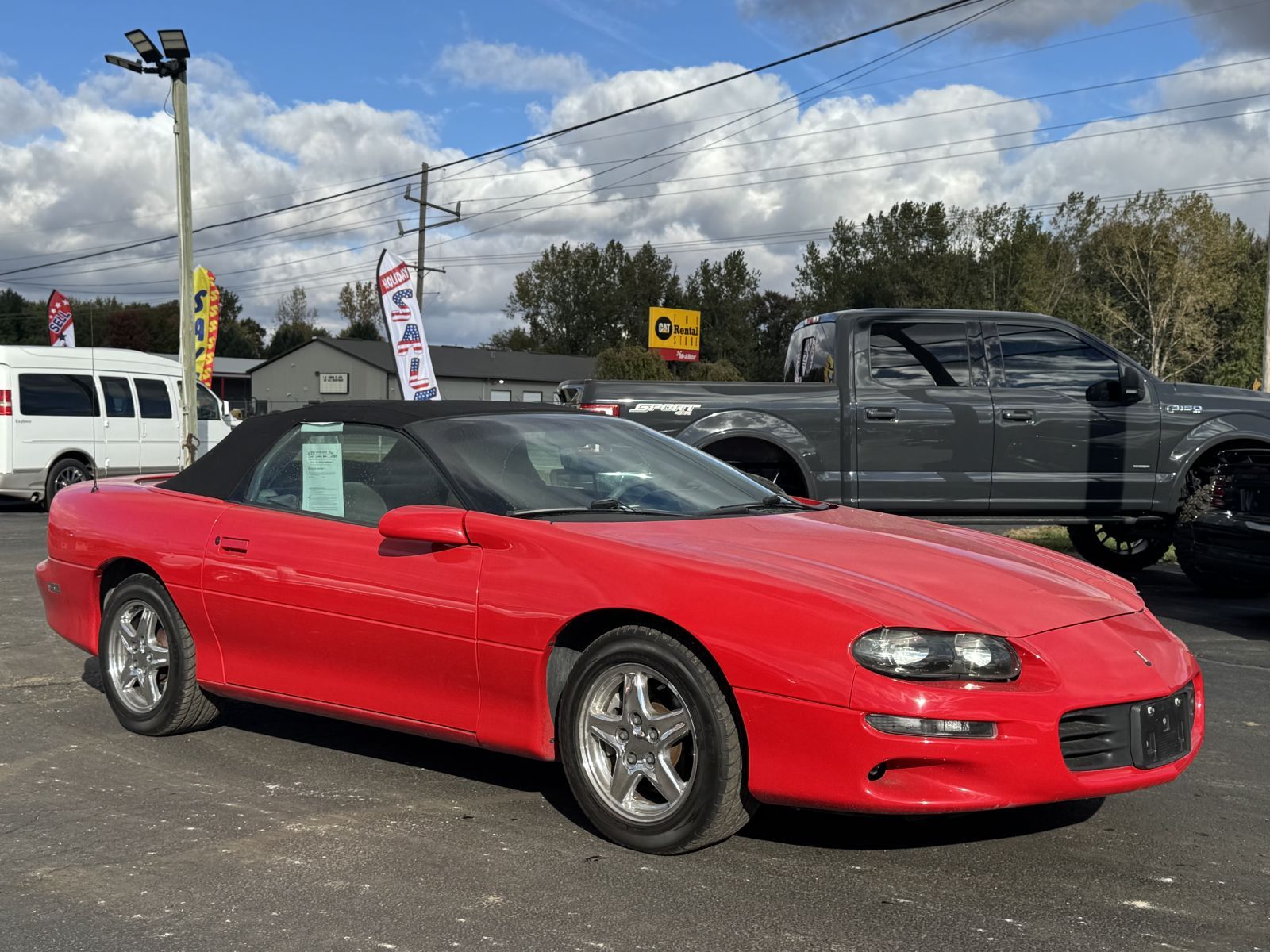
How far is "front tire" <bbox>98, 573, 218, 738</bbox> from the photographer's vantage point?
506 centimetres

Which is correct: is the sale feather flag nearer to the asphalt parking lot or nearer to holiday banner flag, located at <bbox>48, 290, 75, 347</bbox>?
holiday banner flag, located at <bbox>48, 290, 75, 347</bbox>

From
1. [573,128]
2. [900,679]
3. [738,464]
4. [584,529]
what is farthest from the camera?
[573,128]

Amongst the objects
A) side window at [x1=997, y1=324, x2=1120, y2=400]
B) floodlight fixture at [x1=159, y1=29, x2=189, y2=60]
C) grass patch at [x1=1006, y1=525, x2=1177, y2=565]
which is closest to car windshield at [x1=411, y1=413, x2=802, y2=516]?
side window at [x1=997, y1=324, x2=1120, y2=400]

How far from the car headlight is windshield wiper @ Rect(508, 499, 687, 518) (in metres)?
1.17

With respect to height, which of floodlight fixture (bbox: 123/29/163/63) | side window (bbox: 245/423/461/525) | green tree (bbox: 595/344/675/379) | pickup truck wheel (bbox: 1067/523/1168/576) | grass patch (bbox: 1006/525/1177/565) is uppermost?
floodlight fixture (bbox: 123/29/163/63)

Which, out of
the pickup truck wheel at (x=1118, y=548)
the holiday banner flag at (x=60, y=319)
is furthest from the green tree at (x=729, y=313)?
the pickup truck wheel at (x=1118, y=548)

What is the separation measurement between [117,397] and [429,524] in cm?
1608

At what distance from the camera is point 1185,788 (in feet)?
14.9

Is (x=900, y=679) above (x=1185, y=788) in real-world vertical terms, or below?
above

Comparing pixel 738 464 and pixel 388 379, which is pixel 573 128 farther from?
pixel 388 379

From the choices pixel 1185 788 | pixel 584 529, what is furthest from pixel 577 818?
pixel 1185 788

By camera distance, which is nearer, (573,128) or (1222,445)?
(1222,445)

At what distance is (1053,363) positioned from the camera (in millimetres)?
9875

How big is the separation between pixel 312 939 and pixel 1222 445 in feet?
29.2
